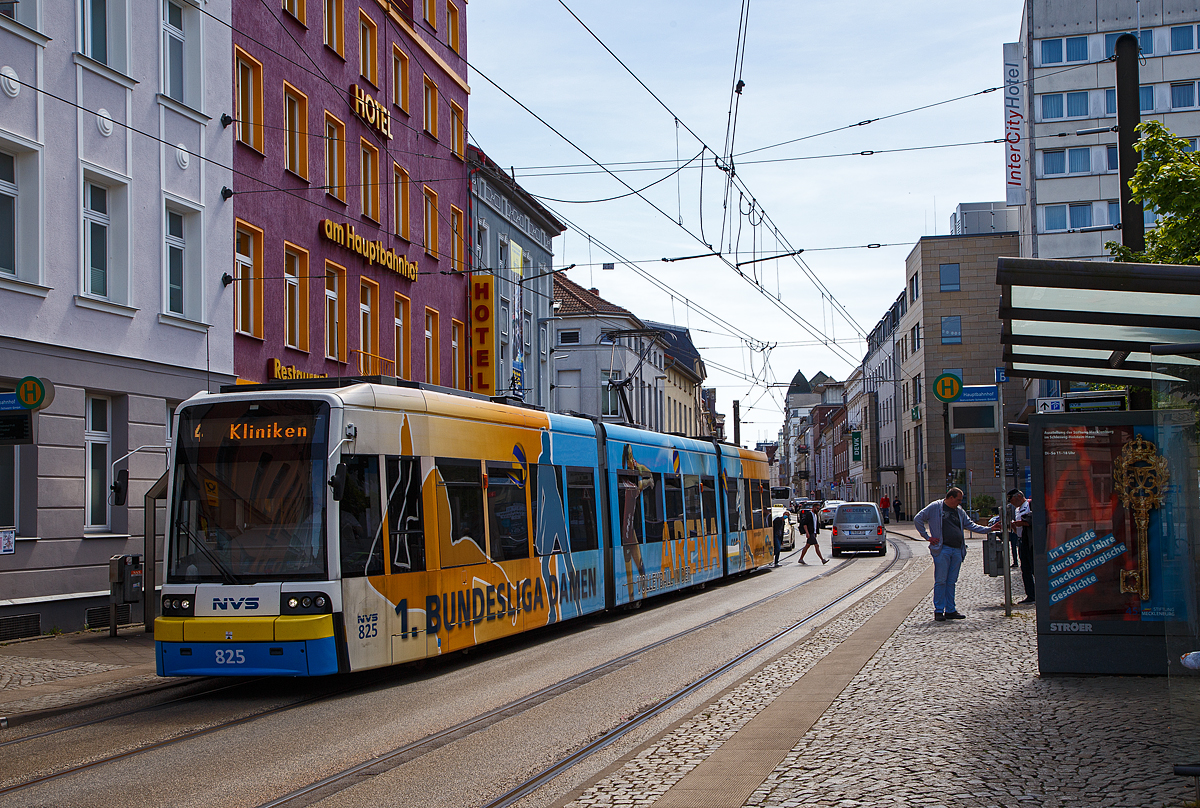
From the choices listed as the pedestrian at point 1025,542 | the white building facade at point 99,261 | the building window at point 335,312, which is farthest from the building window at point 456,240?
the pedestrian at point 1025,542

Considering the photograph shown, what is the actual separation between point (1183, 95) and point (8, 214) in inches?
2210

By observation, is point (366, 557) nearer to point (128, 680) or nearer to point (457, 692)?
point (457, 692)

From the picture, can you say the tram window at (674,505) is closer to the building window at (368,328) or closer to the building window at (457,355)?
the building window at (368,328)

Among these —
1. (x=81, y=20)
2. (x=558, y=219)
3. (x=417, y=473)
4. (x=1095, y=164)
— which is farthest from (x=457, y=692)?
(x=1095, y=164)

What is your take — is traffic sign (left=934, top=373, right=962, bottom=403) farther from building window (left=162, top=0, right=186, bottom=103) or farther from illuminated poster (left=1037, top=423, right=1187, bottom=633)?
building window (left=162, top=0, right=186, bottom=103)

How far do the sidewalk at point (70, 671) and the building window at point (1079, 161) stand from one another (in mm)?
54048

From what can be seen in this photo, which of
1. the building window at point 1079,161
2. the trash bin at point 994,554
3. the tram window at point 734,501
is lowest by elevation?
the trash bin at point 994,554

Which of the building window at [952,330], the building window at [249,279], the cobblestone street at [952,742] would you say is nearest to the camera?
the cobblestone street at [952,742]

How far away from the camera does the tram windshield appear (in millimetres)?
11078

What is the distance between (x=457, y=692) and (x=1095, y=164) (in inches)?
2228

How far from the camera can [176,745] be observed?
869 cm

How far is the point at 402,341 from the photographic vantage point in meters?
29.5

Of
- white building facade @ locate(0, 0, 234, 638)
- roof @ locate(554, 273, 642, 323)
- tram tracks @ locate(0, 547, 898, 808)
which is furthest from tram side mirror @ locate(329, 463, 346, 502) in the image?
roof @ locate(554, 273, 642, 323)

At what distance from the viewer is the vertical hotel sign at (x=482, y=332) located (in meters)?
33.9
